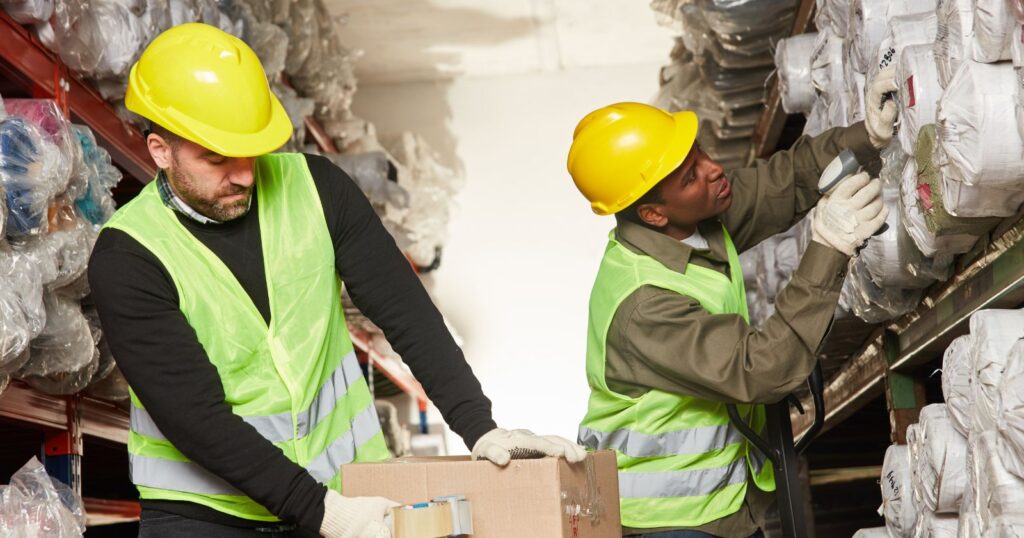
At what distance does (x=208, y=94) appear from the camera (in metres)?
2.47

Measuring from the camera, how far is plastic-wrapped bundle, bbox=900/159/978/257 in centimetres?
247

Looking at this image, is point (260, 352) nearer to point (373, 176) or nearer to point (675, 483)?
point (675, 483)

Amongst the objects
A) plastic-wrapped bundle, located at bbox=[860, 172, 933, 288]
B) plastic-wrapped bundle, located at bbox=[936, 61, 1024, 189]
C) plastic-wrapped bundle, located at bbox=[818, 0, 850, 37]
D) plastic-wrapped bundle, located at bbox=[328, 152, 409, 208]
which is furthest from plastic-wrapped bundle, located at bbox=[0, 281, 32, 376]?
plastic-wrapped bundle, located at bbox=[328, 152, 409, 208]

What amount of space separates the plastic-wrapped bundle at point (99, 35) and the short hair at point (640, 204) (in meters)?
1.74

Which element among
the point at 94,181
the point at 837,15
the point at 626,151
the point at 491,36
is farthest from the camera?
the point at 491,36

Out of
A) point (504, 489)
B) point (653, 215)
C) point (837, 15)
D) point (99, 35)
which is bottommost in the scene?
point (504, 489)

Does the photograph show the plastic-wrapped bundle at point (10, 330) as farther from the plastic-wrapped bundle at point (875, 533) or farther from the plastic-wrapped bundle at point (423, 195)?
the plastic-wrapped bundle at point (423, 195)

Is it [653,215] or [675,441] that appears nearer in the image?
[675,441]

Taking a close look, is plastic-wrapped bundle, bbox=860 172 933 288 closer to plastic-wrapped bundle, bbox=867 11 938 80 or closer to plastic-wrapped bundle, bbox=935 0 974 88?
plastic-wrapped bundle, bbox=867 11 938 80

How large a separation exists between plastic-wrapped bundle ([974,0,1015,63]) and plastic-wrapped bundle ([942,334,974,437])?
1.70ft

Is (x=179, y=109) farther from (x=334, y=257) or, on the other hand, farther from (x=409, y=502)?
(x=409, y=502)

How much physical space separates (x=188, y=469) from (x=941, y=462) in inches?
59.4

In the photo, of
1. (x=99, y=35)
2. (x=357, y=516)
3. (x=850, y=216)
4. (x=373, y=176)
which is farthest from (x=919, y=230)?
(x=373, y=176)

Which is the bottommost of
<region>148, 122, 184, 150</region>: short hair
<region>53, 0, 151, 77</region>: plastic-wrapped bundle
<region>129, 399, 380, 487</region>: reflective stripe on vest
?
<region>129, 399, 380, 487</region>: reflective stripe on vest
